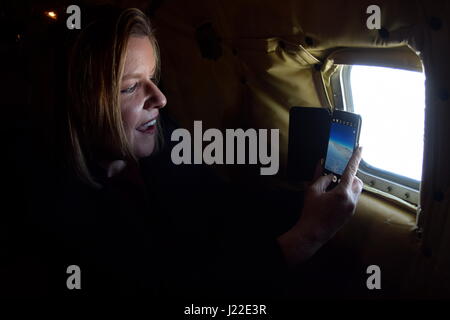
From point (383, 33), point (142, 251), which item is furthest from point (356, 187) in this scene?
point (142, 251)

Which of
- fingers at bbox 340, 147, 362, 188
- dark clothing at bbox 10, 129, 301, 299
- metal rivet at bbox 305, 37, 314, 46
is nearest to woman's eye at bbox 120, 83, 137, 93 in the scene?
dark clothing at bbox 10, 129, 301, 299

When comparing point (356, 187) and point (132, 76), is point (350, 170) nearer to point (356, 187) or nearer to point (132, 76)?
point (356, 187)

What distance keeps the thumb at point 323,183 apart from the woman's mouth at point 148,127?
46 cm

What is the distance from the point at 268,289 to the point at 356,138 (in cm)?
39

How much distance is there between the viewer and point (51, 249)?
879 mm

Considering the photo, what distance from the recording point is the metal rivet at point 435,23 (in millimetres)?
595

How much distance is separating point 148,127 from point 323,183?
19.1 inches

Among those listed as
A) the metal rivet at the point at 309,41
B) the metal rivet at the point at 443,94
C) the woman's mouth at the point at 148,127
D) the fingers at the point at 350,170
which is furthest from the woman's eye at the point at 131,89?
the metal rivet at the point at 443,94

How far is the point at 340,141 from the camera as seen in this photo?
2.80 ft

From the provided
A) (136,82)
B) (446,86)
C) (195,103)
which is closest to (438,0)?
(446,86)

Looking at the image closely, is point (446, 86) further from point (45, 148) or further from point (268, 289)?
point (45, 148)
